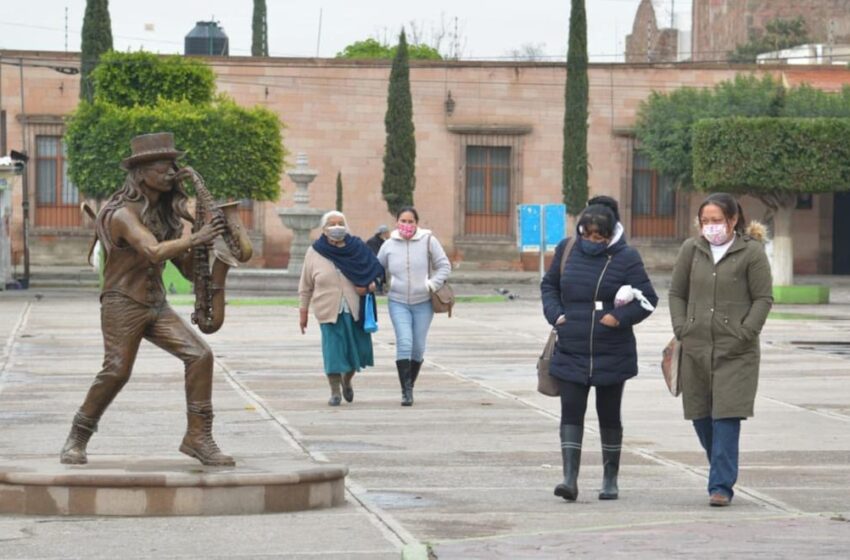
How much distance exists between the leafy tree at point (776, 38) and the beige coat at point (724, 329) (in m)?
61.1

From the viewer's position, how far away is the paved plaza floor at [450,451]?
909cm

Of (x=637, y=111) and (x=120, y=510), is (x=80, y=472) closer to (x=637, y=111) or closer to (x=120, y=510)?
(x=120, y=510)

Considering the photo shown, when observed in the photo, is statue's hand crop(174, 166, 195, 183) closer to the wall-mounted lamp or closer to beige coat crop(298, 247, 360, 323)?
beige coat crop(298, 247, 360, 323)

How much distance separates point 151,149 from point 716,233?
3089mm

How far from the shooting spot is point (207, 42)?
6328 cm

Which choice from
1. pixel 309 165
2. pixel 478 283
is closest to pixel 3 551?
pixel 478 283

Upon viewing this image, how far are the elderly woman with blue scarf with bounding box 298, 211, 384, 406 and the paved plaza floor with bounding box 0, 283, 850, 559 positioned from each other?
1.25 ft

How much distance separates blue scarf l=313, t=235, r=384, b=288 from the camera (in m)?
16.7

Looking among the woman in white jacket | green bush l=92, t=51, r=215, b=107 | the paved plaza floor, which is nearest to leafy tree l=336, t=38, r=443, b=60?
green bush l=92, t=51, r=215, b=107

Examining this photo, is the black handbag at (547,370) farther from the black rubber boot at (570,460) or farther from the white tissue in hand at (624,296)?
the white tissue in hand at (624,296)

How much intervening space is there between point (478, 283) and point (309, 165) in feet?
21.8

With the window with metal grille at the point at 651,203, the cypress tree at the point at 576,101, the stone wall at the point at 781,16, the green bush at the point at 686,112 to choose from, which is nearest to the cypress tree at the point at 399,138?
the cypress tree at the point at 576,101

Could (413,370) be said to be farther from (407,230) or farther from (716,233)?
(716,233)

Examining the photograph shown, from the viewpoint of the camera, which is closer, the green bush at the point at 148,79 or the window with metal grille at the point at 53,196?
the green bush at the point at 148,79
